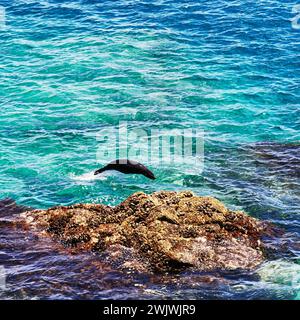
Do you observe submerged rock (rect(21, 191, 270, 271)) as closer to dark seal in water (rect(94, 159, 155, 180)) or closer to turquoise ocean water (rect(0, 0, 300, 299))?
turquoise ocean water (rect(0, 0, 300, 299))

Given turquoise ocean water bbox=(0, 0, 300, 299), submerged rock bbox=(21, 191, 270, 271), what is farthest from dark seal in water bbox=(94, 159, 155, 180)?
submerged rock bbox=(21, 191, 270, 271)

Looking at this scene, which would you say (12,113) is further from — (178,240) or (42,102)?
(178,240)

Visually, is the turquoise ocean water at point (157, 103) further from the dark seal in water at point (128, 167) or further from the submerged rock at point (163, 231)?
the submerged rock at point (163, 231)

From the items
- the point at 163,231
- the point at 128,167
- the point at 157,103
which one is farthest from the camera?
the point at 157,103

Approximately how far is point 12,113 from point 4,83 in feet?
10.1

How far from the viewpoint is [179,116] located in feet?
66.2

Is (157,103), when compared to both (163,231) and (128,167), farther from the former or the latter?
(163,231)

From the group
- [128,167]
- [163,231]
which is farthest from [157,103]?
[163,231]

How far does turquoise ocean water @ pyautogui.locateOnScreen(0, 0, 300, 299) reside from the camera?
512 inches

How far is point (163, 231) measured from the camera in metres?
10.9

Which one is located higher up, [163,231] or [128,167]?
[163,231]

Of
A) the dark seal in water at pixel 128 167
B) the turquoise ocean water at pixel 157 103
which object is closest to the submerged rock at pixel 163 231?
the turquoise ocean water at pixel 157 103

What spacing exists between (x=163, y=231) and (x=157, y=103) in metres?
10.8

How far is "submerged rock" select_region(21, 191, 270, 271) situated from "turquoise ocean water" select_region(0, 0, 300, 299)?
0.46m
